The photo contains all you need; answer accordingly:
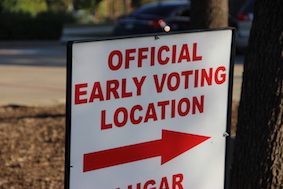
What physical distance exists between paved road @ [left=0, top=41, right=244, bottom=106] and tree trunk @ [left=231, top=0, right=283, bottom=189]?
6.09 metres

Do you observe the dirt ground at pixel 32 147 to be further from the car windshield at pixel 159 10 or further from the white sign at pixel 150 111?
the car windshield at pixel 159 10

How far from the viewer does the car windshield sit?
18508 mm

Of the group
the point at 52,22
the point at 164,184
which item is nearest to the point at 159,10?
the point at 52,22

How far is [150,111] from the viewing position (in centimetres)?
290

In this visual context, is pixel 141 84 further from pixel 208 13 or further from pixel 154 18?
pixel 154 18

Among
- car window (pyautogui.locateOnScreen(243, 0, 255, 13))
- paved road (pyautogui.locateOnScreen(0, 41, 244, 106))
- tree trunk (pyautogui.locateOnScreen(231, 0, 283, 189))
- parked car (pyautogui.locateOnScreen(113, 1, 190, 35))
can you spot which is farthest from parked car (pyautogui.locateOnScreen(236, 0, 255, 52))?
tree trunk (pyautogui.locateOnScreen(231, 0, 283, 189))

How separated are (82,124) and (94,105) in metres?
0.10

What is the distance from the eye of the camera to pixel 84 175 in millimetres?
2732

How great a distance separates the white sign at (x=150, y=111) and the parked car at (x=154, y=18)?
1473 centimetres

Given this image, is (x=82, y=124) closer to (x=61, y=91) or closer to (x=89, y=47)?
(x=89, y=47)

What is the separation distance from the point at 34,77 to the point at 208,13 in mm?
5583

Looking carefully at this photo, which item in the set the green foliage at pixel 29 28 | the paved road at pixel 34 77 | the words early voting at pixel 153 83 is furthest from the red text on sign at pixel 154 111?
the green foliage at pixel 29 28

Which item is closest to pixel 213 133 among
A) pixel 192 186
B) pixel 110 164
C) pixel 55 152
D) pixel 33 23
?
pixel 192 186

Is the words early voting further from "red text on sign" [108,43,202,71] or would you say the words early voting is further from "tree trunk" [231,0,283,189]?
"tree trunk" [231,0,283,189]
